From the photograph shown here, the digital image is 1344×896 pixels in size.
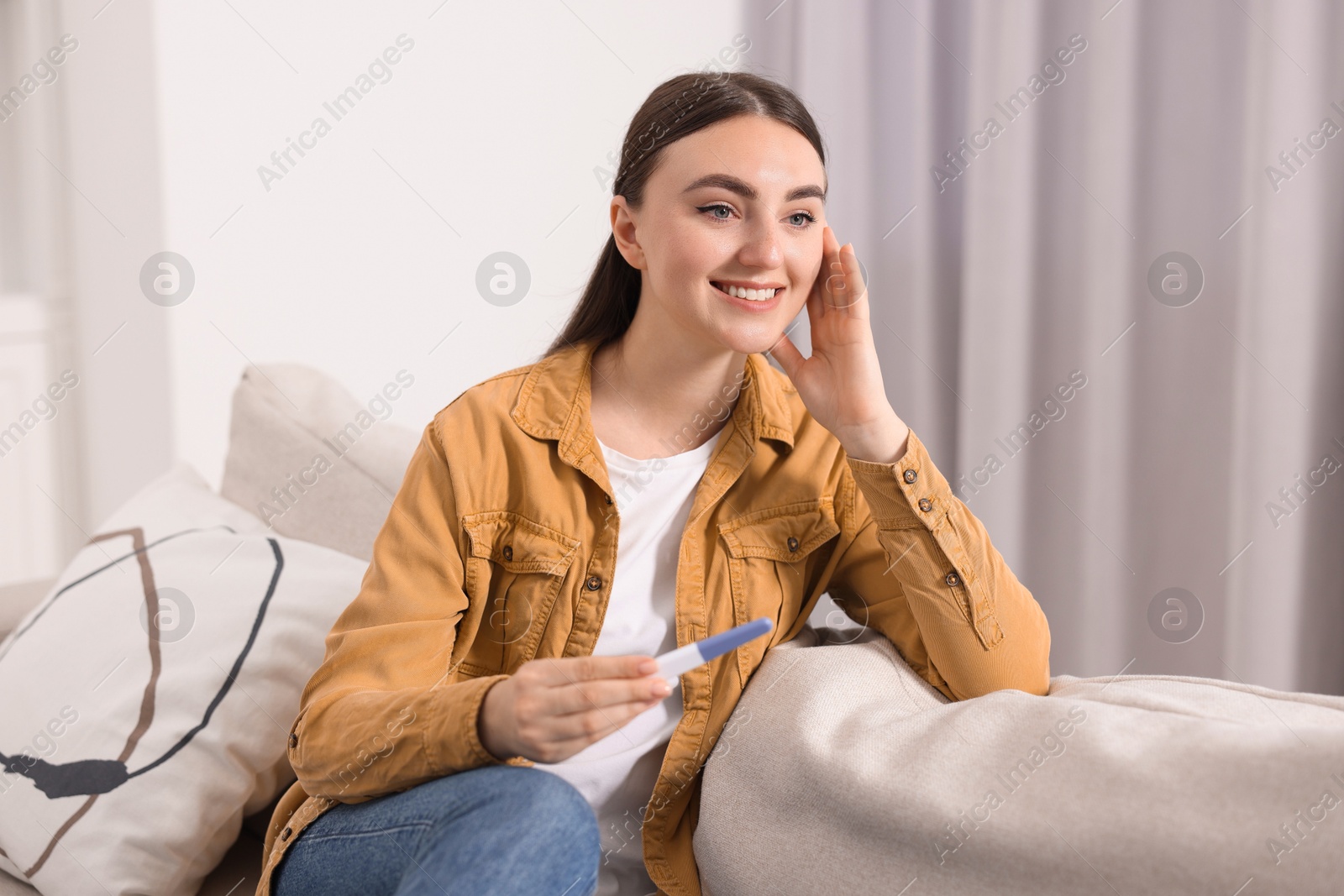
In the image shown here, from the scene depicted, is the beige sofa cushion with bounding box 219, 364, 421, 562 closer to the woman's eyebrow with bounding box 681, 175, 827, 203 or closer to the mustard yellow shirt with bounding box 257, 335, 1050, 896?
the mustard yellow shirt with bounding box 257, 335, 1050, 896

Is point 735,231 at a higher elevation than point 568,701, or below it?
higher

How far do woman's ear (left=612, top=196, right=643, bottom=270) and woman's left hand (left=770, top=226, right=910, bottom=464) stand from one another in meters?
0.18

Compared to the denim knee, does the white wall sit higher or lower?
higher

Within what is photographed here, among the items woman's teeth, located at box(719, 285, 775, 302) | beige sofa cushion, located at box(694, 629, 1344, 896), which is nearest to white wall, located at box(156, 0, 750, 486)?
woman's teeth, located at box(719, 285, 775, 302)

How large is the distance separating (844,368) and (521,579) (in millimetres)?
388

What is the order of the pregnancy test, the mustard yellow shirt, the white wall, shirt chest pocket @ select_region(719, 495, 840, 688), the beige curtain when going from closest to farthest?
the pregnancy test
the mustard yellow shirt
shirt chest pocket @ select_region(719, 495, 840, 688)
the beige curtain
the white wall

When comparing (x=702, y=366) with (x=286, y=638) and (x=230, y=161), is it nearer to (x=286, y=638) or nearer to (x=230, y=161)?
(x=286, y=638)

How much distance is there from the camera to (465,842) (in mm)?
736

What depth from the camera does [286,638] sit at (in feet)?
3.72

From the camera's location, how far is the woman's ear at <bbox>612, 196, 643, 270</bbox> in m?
1.08

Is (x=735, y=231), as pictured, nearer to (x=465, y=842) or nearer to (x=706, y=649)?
(x=706, y=649)

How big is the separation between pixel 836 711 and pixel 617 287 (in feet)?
1.74

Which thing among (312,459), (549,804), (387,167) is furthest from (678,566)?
(387,167)

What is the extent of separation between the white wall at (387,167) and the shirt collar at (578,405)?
1.13 m
